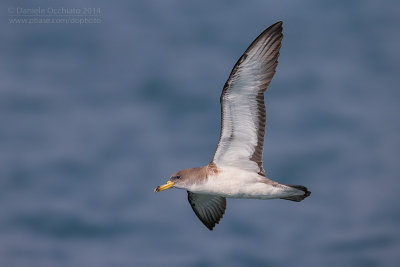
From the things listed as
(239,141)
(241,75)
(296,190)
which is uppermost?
(241,75)

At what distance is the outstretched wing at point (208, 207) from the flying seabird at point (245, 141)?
8.53 feet

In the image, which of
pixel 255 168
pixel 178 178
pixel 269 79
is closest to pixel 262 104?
pixel 269 79

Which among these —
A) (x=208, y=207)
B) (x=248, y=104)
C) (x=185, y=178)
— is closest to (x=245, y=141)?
(x=248, y=104)

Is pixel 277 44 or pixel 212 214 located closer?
pixel 277 44

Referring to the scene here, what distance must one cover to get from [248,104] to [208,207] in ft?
15.5

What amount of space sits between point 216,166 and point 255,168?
1135mm

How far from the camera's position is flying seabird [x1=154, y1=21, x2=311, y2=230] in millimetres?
18375

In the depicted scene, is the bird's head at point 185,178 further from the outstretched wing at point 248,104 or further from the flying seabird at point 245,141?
the outstretched wing at point 248,104

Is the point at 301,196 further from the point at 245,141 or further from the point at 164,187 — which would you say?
the point at 164,187

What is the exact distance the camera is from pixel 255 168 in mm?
19484

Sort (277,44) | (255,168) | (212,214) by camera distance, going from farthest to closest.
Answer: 1. (212,214)
2. (255,168)
3. (277,44)

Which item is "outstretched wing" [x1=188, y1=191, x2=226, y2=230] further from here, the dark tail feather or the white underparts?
the dark tail feather

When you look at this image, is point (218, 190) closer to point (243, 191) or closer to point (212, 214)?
point (243, 191)

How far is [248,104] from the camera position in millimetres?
18719
